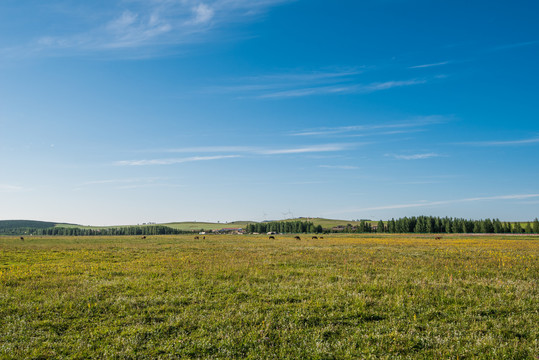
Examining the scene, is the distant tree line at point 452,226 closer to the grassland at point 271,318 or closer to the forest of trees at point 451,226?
the forest of trees at point 451,226

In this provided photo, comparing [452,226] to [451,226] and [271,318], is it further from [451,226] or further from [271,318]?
[271,318]

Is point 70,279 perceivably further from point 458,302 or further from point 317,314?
point 458,302

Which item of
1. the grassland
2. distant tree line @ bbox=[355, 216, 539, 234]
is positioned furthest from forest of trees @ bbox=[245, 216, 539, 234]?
the grassland

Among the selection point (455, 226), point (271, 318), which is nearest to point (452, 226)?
point (455, 226)

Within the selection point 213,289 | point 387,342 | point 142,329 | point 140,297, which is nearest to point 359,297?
point 387,342

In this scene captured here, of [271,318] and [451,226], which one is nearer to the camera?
[271,318]

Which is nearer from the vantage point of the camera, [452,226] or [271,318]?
[271,318]

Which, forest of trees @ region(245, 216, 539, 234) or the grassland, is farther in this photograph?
forest of trees @ region(245, 216, 539, 234)

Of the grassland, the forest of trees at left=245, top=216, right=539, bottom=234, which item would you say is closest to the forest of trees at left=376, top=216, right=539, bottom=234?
the forest of trees at left=245, top=216, right=539, bottom=234

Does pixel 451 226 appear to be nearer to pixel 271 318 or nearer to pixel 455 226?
pixel 455 226

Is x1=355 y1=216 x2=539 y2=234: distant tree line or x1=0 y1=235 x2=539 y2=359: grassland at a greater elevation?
x1=0 y1=235 x2=539 y2=359: grassland

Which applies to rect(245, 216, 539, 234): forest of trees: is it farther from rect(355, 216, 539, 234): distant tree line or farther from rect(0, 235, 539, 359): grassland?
rect(0, 235, 539, 359): grassland

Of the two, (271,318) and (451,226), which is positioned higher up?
(271,318)

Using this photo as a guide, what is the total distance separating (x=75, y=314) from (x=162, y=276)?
25.2 ft
